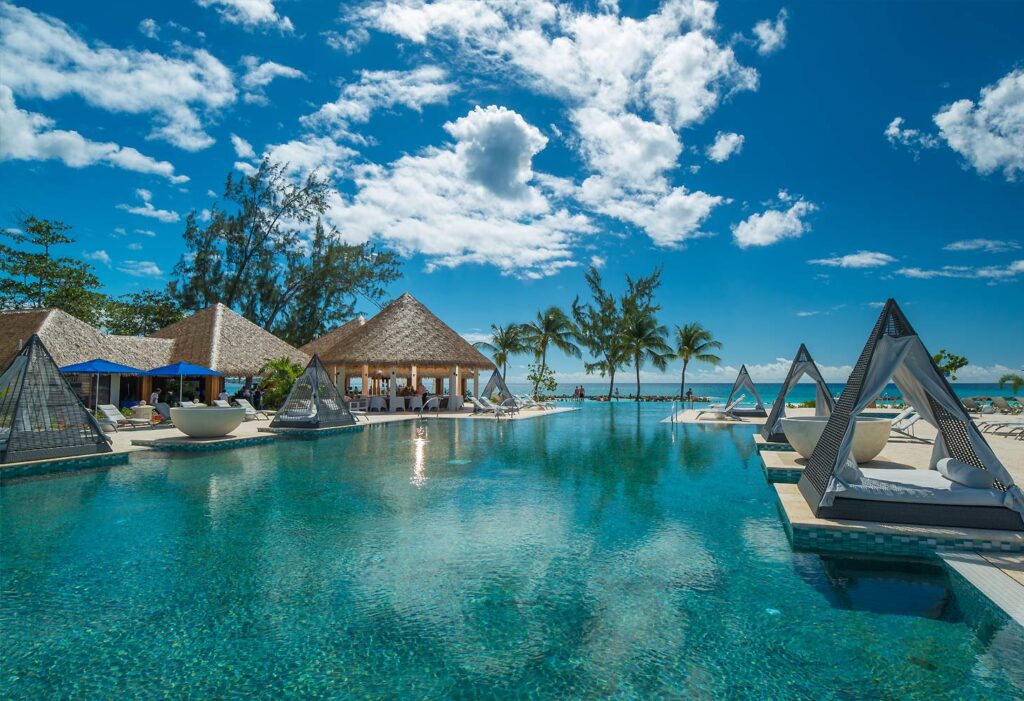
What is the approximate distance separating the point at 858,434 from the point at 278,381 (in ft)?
62.1

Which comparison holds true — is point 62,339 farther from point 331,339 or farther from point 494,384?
point 494,384

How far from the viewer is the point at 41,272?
27.0 metres

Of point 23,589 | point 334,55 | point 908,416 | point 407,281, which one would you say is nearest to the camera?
point 23,589

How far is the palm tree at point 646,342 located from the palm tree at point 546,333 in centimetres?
413

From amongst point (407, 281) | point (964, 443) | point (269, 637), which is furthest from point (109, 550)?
point (407, 281)

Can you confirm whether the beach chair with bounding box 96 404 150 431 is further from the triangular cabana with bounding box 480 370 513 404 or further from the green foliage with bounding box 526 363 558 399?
the green foliage with bounding box 526 363 558 399

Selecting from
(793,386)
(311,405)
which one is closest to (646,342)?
(793,386)

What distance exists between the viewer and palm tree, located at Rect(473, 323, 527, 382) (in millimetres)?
29484

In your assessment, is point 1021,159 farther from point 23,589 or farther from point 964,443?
point 23,589

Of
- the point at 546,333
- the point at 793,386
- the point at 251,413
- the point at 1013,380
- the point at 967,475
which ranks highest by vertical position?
the point at 546,333

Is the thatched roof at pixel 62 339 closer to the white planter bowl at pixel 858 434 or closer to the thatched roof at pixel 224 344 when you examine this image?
the thatched roof at pixel 224 344

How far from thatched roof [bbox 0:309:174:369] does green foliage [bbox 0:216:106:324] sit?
9436mm

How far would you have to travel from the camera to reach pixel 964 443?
198 inches

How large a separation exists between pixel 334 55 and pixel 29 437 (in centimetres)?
1018
